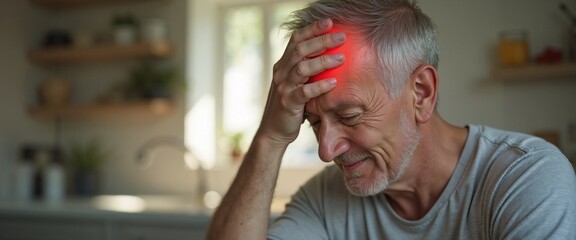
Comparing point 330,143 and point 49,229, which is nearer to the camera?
point 330,143

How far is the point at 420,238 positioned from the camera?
1.23m

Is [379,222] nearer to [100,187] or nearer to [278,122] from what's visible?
[278,122]

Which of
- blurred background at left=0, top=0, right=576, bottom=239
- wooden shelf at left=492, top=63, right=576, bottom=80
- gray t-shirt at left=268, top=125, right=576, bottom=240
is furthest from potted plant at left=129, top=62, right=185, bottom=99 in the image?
gray t-shirt at left=268, top=125, right=576, bottom=240

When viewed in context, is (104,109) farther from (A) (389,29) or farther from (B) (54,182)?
(A) (389,29)

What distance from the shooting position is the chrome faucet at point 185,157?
3379 millimetres

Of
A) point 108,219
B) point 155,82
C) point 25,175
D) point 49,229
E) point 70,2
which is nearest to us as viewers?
point 108,219

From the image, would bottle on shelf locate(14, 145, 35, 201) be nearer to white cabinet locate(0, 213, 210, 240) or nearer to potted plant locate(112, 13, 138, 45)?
white cabinet locate(0, 213, 210, 240)

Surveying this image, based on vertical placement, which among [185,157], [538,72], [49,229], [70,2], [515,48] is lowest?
[49,229]

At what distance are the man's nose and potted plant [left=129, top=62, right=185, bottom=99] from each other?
8.11 feet

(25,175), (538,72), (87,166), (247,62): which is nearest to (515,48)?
(538,72)

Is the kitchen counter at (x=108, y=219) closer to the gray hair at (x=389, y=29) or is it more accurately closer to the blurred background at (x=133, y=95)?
the blurred background at (x=133, y=95)

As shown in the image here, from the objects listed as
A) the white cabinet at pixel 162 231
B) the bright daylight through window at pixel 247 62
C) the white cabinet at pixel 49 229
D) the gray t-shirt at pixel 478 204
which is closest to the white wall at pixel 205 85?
the bright daylight through window at pixel 247 62

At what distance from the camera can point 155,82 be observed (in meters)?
3.56

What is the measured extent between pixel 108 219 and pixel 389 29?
208 centimetres
